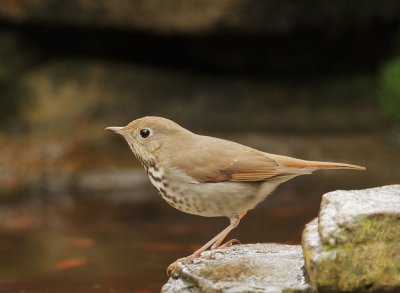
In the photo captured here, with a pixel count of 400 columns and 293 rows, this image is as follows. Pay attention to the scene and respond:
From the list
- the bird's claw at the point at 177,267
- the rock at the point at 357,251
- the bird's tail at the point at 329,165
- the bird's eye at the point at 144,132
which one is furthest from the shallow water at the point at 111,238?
the rock at the point at 357,251

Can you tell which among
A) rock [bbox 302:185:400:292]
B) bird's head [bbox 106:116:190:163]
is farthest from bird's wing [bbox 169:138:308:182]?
rock [bbox 302:185:400:292]

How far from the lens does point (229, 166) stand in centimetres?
459

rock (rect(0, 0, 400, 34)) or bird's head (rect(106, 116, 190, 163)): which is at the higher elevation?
rock (rect(0, 0, 400, 34))

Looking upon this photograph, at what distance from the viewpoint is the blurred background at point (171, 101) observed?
790cm

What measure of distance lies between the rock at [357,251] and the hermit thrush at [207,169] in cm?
76

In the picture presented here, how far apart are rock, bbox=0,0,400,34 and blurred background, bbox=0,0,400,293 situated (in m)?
0.02

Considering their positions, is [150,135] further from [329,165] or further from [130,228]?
[130,228]

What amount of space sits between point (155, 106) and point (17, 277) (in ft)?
13.8

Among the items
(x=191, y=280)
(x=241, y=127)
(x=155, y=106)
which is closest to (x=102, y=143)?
(x=155, y=106)

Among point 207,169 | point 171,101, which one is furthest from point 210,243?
point 171,101

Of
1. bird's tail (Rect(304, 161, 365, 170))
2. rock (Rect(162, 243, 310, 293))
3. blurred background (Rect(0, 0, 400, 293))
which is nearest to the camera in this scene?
rock (Rect(162, 243, 310, 293))

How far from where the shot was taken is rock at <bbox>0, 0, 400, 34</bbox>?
30.2 ft

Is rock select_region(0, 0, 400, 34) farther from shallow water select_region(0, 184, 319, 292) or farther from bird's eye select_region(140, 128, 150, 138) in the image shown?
bird's eye select_region(140, 128, 150, 138)

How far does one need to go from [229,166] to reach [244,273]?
0.72m
